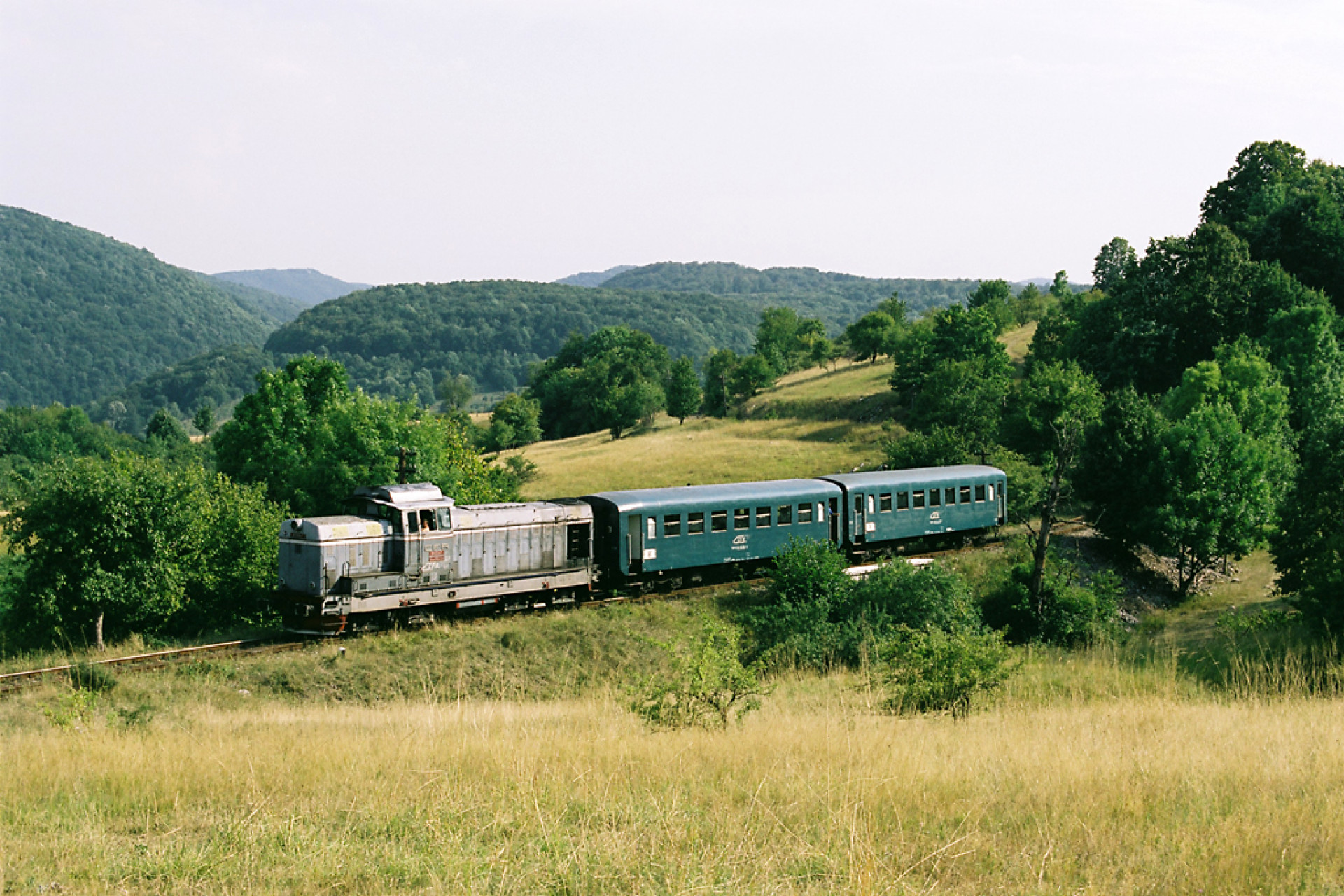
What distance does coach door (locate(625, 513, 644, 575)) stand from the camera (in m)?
29.4

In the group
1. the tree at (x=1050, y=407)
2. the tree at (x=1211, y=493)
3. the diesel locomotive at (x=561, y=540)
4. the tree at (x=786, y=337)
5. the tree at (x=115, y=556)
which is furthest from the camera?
the tree at (x=786, y=337)

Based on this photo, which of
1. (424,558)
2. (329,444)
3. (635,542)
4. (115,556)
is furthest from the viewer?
(329,444)

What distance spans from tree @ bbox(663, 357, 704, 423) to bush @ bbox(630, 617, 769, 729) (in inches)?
3064

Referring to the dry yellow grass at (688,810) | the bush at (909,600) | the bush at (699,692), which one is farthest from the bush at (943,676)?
the bush at (909,600)

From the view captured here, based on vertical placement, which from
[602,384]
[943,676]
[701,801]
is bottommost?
[943,676]

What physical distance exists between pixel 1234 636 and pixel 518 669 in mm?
20505

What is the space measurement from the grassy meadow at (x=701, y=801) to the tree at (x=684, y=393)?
3021 inches

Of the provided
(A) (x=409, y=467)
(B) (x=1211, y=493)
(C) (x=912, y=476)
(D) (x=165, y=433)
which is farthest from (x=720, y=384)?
(D) (x=165, y=433)

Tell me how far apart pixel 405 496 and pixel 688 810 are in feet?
66.8

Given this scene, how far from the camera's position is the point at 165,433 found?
402 ft

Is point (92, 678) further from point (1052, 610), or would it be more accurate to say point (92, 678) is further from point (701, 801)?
point (1052, 610)

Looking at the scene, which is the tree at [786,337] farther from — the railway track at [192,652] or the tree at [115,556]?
the tree at [115,556]

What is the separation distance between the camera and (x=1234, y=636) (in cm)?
2748

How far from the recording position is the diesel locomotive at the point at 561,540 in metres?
24.9
